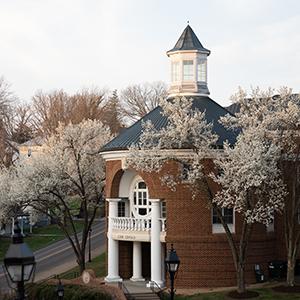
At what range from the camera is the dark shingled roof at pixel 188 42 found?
34.6 m

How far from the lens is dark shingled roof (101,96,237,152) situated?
31.1 meters

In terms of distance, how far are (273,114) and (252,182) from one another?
10.4ft

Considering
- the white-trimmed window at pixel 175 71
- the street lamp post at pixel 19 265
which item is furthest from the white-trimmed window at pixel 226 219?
the street lamp post at pixel 19 265

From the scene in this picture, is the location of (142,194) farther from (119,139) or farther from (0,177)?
(0,177)

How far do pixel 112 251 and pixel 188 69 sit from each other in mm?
9941

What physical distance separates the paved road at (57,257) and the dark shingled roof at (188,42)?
14.4 meters

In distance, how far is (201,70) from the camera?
3475 centimetres

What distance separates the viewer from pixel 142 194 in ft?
109

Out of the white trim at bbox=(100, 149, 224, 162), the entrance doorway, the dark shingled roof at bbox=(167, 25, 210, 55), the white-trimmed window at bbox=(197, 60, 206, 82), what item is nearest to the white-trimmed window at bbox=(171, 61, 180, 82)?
the dark shingled roof at bbox=(167, 25, 210, 55)

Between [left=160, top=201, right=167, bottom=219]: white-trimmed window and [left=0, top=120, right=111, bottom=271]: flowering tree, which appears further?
[left=0, top=120, right=111, bottom=271]: flowering tree

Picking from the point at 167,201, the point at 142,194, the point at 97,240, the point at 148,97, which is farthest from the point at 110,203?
the point at 148,97

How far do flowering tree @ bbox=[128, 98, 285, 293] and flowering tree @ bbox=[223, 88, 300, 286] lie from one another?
47 cm

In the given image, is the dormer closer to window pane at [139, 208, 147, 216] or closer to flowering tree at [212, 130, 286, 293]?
window pane at [139, 208, 147, 216]

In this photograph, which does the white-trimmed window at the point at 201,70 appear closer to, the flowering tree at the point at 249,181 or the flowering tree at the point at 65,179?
the flowering tree at the point at 249,181
